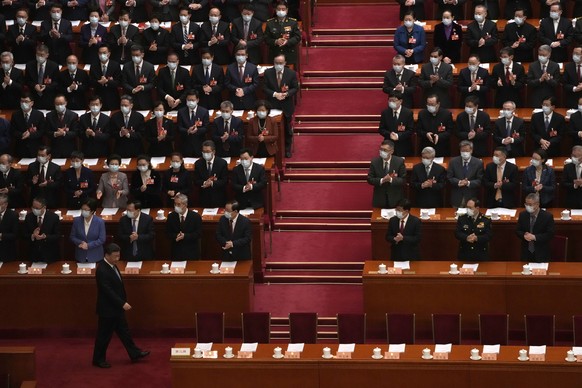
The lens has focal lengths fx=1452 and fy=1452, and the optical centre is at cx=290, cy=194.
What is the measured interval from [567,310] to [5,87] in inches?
329

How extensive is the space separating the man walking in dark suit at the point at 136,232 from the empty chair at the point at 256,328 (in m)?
2.05

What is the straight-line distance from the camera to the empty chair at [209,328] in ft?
50.8

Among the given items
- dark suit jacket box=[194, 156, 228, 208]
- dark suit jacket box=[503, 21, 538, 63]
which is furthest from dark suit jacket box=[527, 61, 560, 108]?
dark suit jacket box=[194, 156, 228, 208]

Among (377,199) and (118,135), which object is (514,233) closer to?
(377,199)

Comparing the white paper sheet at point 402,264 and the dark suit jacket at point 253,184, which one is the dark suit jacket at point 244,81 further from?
the white paper sheet at point 402,264

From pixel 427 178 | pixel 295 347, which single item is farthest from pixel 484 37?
pixel 295 347

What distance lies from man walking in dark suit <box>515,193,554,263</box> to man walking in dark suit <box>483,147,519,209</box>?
0.78m

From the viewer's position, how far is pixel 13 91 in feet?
65.5

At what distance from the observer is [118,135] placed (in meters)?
18.6

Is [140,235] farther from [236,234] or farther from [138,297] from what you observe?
[236,234]

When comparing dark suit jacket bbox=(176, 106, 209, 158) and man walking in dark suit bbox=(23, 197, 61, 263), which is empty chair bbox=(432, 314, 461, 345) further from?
man walking in dark suit bbox=(23, 197, 61, 263)

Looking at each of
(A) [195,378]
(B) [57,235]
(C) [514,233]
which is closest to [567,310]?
(C) [514,233]

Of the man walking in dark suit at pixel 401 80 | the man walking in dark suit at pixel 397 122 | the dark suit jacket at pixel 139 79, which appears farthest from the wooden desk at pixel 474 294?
the dark suit jacket at pixel 139 79

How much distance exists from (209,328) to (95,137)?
4139 millimetres
